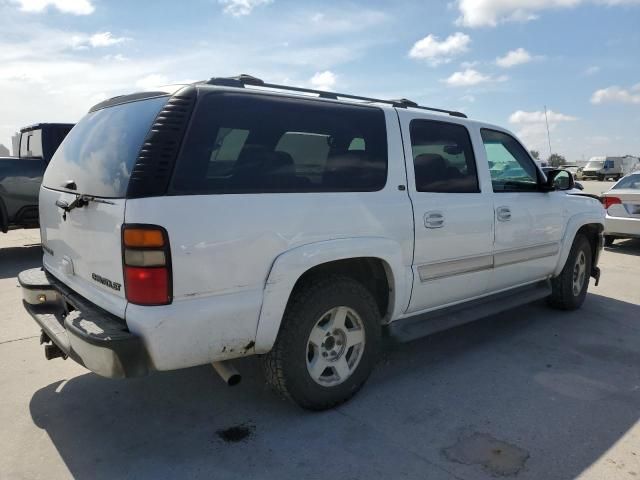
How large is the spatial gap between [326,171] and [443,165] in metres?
1.12

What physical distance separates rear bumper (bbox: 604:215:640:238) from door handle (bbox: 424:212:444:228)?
21.5 feet

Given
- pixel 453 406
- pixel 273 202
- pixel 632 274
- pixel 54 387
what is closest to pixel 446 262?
pixel 453 406

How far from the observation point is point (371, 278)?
3598 millimetres

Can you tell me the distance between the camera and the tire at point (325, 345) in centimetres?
303

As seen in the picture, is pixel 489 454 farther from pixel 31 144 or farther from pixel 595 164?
pixel 595 164

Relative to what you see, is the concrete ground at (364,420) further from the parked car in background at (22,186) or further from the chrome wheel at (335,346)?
the parked car in background at (22,186)

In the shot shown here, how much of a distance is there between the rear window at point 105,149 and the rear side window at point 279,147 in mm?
290

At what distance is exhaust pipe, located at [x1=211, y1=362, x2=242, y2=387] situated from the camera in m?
2.84

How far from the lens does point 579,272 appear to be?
18.5 feet

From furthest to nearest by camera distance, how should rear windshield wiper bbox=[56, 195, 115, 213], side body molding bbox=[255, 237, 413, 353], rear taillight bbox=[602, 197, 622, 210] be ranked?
rear taillight bbox=[602, 197, 622, 210]
side body molding bbox=[255, 237, 413, 353]
rear windshield wiper bbox=[56, 195, 115, 213]

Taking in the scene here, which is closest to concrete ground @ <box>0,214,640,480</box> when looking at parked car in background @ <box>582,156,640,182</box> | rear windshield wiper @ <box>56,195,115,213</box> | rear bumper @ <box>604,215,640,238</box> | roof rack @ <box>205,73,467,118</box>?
rear windshield wiper @ <box>56,195,115,213</box>

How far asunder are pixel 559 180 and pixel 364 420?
3239 mm

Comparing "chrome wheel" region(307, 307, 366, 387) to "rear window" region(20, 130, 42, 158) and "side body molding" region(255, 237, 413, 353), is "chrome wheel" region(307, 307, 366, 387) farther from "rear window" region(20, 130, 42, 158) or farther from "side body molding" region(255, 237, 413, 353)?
"rear window" region(20, 130, 42, 158)

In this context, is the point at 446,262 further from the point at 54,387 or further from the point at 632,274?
the point at 632,274
